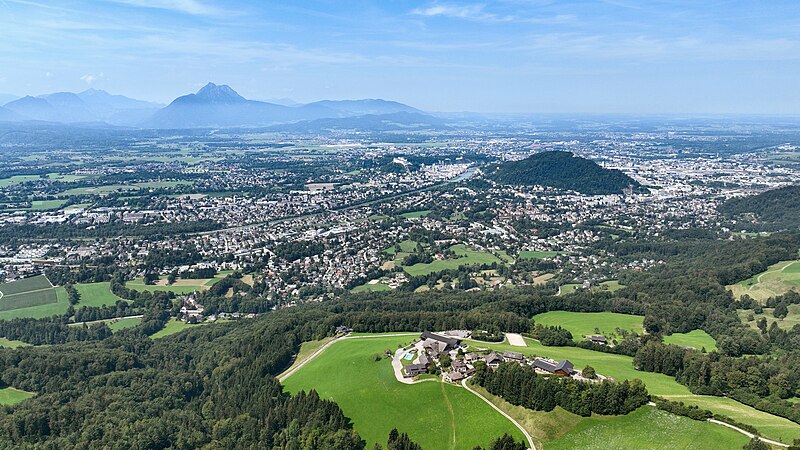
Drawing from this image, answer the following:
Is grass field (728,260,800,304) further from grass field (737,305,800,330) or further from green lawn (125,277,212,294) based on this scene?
green lawn (125,277,212,294)

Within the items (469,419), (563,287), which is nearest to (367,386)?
(469,419)

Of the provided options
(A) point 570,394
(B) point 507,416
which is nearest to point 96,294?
(B) point 507,416

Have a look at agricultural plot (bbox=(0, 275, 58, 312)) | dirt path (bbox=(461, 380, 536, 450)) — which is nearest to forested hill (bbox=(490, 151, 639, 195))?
dirt path (bbox=(461, 380, 536, 450))

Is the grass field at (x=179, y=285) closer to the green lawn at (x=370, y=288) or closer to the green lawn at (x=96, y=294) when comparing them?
the green lawn at (x=96, y=294)

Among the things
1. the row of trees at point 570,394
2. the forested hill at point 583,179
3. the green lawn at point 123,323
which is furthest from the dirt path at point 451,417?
the forested hill at point 583,179

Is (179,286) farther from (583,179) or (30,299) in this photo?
(583,179)

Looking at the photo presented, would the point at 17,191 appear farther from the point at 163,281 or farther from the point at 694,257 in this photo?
the point at 694,257
